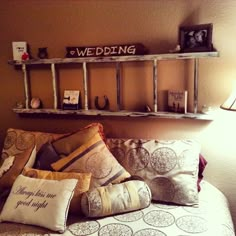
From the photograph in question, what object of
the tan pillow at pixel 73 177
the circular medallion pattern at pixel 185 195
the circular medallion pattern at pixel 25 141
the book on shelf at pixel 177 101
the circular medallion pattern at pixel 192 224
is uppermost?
the book on shelf at pixel 177 101

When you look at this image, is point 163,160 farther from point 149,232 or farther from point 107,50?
point 107,50

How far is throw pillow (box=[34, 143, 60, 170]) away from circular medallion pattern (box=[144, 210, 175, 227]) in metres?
0.68

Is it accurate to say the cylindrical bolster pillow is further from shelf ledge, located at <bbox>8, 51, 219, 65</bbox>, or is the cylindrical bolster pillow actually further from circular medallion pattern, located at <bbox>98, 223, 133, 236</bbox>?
shelf ledge, located at <bbox>8, 51, 219, 65</bbox>

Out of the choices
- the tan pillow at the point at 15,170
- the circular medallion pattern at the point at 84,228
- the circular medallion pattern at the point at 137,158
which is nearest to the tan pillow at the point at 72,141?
the tan pillow at the point at 15,170

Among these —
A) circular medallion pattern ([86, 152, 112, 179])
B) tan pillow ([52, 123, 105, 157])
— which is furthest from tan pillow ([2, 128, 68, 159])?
circular medallion pattern ([86, 152, 112, 179])

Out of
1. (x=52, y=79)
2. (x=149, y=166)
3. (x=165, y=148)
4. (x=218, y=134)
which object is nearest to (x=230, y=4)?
(x=218, y=134)

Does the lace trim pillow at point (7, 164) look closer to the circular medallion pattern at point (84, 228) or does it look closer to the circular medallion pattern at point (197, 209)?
the circular medallion pattern at point (84, 228)

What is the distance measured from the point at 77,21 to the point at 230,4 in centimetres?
106

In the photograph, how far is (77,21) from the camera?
2.23m

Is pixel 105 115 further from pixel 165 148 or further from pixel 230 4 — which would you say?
pixel 230 4

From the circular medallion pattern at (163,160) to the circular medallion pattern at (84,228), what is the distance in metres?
0.49

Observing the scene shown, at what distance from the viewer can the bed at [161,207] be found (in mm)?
1526

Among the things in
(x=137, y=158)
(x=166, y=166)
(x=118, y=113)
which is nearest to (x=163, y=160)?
(x=166, y=166)

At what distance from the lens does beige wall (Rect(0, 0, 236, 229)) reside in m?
1.98
